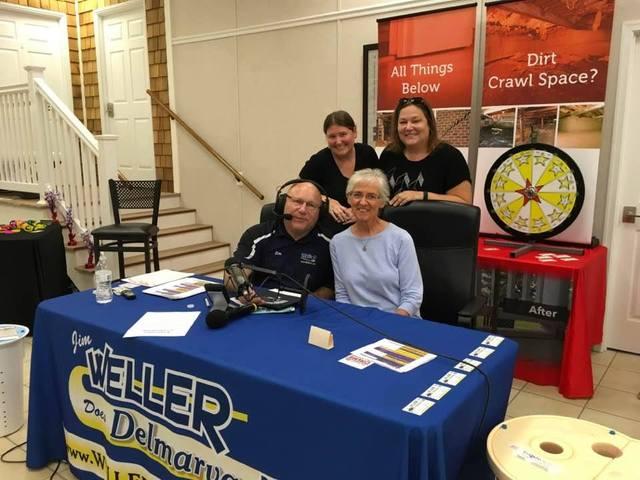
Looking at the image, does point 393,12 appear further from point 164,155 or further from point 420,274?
point 164,155

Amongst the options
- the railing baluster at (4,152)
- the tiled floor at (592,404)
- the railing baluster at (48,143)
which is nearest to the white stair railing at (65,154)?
the railing baluster at (48,143)

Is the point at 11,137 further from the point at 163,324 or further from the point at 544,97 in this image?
the point at 544,97

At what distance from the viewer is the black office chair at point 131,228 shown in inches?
158

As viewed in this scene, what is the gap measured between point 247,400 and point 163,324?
0.52m

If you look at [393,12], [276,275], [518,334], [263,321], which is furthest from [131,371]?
[393,12]

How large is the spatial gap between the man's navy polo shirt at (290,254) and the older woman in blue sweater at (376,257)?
0.43ft

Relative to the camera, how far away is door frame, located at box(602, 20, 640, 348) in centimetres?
319

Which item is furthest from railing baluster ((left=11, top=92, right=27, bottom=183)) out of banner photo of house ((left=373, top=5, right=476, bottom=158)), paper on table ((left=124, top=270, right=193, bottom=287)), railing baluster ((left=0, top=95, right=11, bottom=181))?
banner photo of house ((left=373, top=5, right=476, bottom=158))

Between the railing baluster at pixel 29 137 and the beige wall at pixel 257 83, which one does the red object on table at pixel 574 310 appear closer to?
the beige wall at pixel 257 83

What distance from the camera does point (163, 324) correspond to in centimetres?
181

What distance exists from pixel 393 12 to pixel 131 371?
3346 mm

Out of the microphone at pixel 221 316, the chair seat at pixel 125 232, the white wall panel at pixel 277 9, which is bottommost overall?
the chair seat at pixel 125 232

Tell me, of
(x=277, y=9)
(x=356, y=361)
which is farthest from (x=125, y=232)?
(x=356, y=361)

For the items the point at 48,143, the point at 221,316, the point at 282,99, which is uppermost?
the point at 282,99
